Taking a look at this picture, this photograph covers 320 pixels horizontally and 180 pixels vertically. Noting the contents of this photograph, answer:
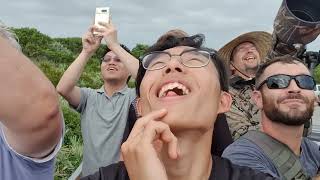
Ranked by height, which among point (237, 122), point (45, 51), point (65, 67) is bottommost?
point (65, 67)

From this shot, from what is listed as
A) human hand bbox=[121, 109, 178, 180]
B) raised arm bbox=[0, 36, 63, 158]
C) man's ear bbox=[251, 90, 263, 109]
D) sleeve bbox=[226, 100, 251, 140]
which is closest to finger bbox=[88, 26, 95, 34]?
sleeve bbox=[226, 100, 251, 140]

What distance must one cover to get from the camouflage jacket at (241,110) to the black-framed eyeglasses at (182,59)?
96cm

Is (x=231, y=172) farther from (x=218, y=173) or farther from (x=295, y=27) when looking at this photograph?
(x=295, y=27)

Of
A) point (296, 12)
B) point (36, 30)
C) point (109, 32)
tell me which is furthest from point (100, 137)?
point (36, 30)

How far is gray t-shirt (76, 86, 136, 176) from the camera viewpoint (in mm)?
4500

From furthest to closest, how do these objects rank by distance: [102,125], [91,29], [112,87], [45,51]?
[45,51] → [112,87] → [102,125] → [91,29]

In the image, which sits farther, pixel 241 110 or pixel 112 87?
pixel 112 87

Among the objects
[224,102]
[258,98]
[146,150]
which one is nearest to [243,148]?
[224,102]

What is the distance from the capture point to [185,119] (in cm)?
217

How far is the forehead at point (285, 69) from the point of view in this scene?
293 cm

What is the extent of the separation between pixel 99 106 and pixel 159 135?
289 centimetres

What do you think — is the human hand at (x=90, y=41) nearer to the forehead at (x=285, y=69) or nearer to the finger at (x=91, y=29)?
the finger at (x=91, y=29)

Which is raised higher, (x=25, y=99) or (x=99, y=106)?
(x=25, y=99)

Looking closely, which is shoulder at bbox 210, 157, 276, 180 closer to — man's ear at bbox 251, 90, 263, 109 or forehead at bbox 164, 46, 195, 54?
forehead at bbox 164, 46, 195, 54
